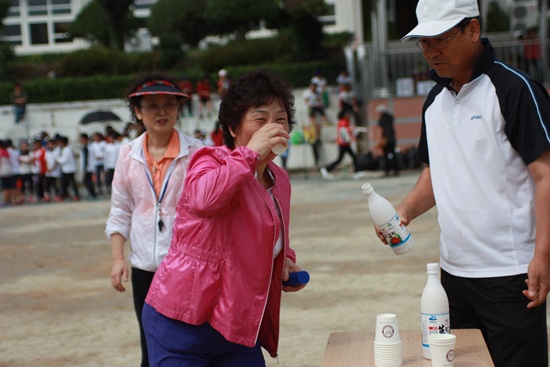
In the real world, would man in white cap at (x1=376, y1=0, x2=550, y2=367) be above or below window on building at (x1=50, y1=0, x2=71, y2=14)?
below

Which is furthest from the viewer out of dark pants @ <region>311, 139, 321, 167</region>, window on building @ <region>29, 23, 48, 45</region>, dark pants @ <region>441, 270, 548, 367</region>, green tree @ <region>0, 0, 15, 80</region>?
window on building @ <region>29, 23, 48, 45</region>

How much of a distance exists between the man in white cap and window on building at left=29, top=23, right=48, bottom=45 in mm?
43149

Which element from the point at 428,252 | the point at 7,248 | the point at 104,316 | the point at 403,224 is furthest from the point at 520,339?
the point at 7,248

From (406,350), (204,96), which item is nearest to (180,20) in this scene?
(204,96)

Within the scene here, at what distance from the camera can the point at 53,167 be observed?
2233 centimetres

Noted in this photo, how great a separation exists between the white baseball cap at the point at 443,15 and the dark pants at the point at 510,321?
1.05 m

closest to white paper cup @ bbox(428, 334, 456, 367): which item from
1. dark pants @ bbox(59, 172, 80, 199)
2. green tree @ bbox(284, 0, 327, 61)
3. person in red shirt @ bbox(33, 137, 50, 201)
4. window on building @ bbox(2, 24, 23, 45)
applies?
dark pants @ bbox(59, 172, 80, 199)

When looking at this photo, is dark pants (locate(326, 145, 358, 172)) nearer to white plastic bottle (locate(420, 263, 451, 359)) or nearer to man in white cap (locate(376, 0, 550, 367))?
man in white cap (locate(376, 0, 550, 367))

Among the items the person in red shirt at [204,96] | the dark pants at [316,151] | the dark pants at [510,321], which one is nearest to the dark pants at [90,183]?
the person in red shirt at [204,96]

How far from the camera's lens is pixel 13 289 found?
30.2 feet

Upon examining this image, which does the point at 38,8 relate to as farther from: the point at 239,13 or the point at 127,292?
the point at 127,292

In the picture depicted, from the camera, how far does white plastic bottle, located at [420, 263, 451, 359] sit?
326 centimetres

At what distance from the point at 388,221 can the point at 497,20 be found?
28.3 meters

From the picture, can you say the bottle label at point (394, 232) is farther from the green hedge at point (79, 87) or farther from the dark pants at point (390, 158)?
the green hedge at point (79, 87)
